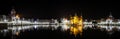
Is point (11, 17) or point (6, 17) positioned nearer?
point (6, 17)

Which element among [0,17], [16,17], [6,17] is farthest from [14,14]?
[0,17]

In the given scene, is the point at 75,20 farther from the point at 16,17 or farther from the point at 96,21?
the point at 16,17

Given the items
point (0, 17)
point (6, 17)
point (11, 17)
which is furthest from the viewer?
point (11, 17)

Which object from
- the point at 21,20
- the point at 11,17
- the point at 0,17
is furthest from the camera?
the point at 21,20

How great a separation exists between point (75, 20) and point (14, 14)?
37.7m

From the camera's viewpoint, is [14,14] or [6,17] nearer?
[6,17]

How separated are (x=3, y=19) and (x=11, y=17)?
79.7ft

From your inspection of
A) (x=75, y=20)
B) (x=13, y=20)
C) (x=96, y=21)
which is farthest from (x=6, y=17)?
(x=96, y=21)

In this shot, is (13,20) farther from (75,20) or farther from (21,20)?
(75,20)

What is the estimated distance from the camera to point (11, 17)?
610 ft

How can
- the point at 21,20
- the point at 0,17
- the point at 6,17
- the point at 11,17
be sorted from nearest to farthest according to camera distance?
1. the point at 0,17
2. the point at 6,17
3. the point at 11,17
4. the point at 21,20

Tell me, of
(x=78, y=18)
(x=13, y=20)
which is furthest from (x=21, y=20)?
(x=78, y=18)

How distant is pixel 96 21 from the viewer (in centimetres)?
19638

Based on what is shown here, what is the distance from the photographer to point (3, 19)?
16162 centimetres
